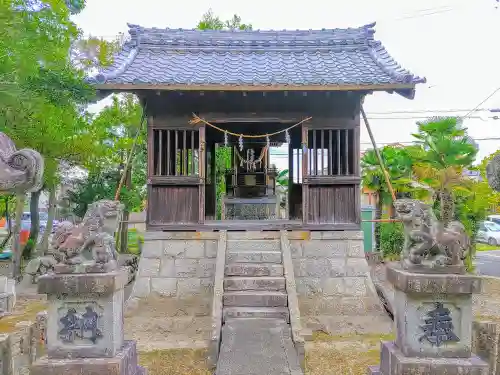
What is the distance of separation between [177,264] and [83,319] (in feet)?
14.1

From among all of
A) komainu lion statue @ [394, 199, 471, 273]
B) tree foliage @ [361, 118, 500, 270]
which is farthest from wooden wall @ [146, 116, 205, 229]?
komainu lion statue @ [394, 199, 471, 273]

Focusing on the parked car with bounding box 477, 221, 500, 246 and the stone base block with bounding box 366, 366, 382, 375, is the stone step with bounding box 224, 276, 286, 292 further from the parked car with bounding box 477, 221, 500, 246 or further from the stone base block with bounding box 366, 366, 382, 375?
the parked car with bounding box 477, 221, 500, 246

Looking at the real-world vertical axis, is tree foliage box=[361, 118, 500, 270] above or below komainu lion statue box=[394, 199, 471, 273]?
above

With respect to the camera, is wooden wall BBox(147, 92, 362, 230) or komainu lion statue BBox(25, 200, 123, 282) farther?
wooden wall BBox(147, 92, 362, 230)

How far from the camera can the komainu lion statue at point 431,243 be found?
491 cm

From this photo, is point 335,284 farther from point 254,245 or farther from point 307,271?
point 254,245

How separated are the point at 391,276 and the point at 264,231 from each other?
4.77 metres

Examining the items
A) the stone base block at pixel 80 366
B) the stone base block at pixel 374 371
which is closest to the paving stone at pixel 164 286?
the stone base block at pixel 80 366

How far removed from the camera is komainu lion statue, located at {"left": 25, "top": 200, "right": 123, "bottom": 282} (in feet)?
16.6

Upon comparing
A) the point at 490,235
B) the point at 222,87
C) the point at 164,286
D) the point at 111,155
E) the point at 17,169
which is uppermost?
the point at 222,87

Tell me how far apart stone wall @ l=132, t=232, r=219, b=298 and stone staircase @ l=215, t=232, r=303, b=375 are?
2.17 ft

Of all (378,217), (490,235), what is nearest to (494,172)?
(378,217)

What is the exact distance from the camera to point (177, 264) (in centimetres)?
940

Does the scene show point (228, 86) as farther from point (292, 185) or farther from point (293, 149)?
Answer: point (292, 185)
